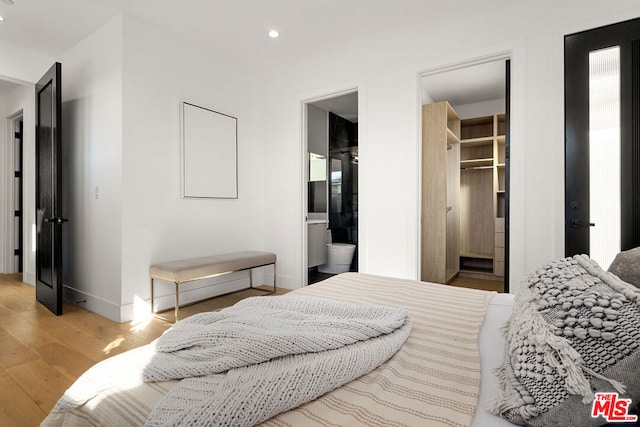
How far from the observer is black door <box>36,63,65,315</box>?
299 cm

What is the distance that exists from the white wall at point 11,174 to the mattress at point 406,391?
15.3 feet

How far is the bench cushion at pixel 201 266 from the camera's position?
2.81m

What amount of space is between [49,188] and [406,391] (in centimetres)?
375

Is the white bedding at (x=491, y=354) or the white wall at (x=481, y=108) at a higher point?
the white wall at (x=481, y=108)

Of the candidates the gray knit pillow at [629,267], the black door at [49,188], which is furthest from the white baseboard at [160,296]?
the gray knit pillow at [629,267]

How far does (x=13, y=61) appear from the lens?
11.0 ft

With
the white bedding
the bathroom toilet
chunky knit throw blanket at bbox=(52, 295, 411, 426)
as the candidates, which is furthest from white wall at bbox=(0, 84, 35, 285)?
the white bedding

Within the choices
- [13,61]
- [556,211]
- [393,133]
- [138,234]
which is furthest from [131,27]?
[556,211]

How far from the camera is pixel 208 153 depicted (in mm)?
3518

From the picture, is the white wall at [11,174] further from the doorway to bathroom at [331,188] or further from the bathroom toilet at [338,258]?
the bathroom toilet at [338,258]

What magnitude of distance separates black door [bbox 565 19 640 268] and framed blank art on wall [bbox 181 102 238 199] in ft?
10.5

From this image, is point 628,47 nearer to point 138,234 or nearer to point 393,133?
point 393,133

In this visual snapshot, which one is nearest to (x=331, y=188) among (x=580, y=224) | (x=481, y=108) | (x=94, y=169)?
(x=481, y=108)

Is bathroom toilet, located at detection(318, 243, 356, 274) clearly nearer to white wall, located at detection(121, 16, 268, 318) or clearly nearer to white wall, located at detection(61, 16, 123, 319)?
white wall, located at detection(121, 16, 268, 318)
